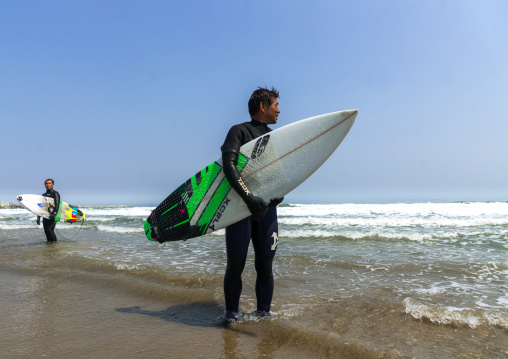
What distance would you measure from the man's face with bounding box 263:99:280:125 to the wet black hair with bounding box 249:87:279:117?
0.10 feet

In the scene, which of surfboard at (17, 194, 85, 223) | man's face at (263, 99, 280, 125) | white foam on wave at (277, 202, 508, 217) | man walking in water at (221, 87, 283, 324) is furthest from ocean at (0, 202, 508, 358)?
white foam on wave at (277, 202, 508, 217)

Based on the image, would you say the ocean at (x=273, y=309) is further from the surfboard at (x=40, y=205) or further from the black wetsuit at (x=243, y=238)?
the surfboard at (x=40, y=205)

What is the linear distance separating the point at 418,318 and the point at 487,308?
0.97 metres

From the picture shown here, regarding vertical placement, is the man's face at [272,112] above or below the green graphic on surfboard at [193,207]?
above

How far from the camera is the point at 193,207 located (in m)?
2.97

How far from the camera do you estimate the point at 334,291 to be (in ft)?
12.4

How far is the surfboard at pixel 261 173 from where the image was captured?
2.77 meters

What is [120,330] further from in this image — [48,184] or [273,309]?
[48,184]

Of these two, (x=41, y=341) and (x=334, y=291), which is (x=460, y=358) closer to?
(x=334, y=291)

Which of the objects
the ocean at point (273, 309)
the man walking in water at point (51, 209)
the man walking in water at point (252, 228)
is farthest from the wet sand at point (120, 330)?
the man walking in water at point (51, 209)

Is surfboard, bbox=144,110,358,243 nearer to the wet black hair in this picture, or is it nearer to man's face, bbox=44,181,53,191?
the wet black hair

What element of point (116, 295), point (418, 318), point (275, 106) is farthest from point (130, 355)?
point (418, 318)

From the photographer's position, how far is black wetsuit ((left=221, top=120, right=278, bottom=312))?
258 centimetres

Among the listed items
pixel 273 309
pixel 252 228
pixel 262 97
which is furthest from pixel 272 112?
pixel 273 309
